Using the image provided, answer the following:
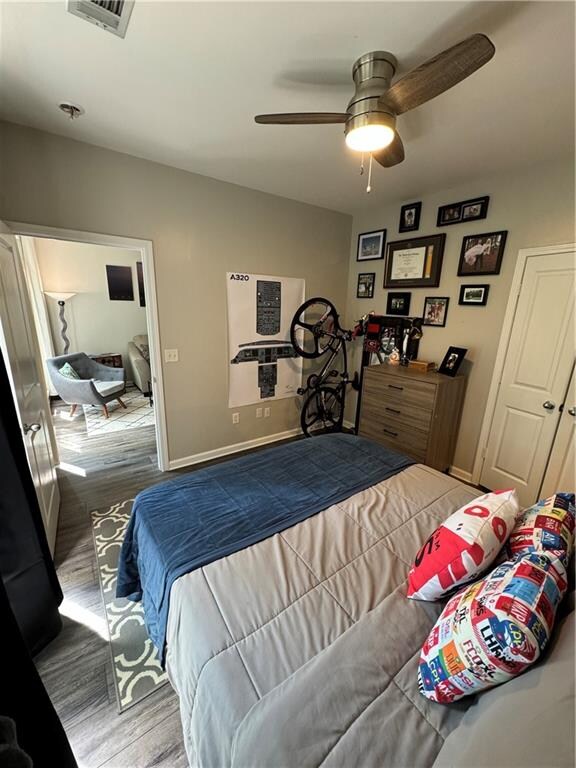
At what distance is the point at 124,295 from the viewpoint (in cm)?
529

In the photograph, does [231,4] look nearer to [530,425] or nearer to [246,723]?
[246,723]

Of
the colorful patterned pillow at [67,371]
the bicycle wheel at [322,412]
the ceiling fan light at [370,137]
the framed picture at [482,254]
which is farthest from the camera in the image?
the colorful patterned pillow at [67,371]

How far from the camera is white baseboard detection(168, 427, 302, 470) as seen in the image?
3045mm

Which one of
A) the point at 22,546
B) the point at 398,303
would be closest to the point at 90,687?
the point at 22,546

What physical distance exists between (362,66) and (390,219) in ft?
6.77

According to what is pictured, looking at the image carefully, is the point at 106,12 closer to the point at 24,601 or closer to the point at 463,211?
the point at 24,601

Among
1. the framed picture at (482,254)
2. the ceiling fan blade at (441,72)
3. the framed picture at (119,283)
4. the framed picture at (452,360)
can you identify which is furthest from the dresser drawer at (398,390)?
the framed picture at (119,283)

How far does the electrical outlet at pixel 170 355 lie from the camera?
2.76 m

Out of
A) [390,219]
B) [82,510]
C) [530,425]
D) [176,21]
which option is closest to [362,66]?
[176,21]

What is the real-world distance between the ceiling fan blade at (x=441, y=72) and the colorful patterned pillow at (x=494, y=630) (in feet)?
5.08

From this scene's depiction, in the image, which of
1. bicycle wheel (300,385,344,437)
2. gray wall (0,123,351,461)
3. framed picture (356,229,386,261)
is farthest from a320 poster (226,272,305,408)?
framed picture (356,229,386,261)

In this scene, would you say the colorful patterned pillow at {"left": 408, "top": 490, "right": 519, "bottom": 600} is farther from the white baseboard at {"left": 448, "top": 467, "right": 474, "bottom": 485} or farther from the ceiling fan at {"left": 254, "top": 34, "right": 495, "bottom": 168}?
the white baseboard at {"left": 448, "top": 467, "right": 474, "bottom": 485}

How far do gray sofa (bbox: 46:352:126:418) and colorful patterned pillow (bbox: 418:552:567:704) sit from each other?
4282 millimetres

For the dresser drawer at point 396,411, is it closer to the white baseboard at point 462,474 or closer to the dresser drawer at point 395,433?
the dresser drawer at point 395,433
